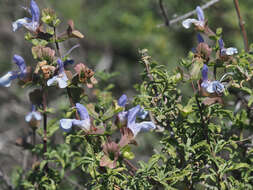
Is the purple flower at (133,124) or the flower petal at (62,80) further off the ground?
the flower petal at (62,80)

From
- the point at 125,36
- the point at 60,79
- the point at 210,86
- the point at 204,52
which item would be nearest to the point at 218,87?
the point at 210,86

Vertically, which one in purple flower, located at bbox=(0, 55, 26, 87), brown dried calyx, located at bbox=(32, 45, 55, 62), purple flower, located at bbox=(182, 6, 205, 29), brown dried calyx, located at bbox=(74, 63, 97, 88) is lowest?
brown dried calyx, located at bbox=(74, 63, 97, 88)

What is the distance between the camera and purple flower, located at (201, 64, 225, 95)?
3.39ft

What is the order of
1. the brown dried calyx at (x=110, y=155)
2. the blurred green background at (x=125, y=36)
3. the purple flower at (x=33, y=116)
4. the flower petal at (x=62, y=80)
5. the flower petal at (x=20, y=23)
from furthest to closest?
the blurred green background at (x=125, y=36) < the purple flower at (x=33, y=116) < the flower petal at (x=20, y=23) < the flower petal at (x=62, y=80) < the brown dried calyx at (x=110, y=155)

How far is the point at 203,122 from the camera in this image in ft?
3.50

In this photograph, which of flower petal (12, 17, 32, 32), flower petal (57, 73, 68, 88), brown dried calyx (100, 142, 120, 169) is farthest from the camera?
flower petal (12, 17, 32, 32)

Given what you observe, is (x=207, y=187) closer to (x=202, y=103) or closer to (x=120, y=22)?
(x=202, y=103)

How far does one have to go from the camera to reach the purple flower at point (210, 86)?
1033 mm

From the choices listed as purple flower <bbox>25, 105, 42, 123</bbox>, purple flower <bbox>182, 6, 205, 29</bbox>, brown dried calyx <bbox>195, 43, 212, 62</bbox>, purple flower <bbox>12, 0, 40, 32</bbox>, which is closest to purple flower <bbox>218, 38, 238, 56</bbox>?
brown dried calyx <bbox>195, 43, 212, 62</bbox>

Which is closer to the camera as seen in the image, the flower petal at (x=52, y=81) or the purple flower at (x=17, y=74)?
the flower petal at (x=52, y=81)

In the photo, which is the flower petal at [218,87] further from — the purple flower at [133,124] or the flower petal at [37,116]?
the flower petal at [37,116]

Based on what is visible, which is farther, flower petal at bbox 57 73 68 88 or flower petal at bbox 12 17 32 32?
flower petal at bbox 12 17 32 32

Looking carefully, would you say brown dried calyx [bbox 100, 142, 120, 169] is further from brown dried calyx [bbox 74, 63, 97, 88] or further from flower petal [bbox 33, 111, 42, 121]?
flower petal [bbox 33, 111, 42, 121]

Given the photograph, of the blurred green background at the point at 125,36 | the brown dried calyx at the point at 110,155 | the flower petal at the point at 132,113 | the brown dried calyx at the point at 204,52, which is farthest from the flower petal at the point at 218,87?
the blurred green background at the point at 125,36
